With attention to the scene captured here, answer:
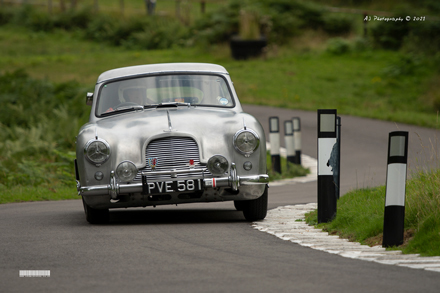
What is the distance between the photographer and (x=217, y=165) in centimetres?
745

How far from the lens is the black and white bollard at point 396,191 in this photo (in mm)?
5758

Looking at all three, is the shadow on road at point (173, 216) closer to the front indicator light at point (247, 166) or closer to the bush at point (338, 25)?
the front indicator light at point (247, 166)

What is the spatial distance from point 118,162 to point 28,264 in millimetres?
2176

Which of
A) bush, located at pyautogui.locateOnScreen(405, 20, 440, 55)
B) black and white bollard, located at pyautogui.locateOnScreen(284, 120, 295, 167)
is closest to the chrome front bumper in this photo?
black and white bollard, located at pyautogui.locateOnScreen(284, 120, 295, 167)

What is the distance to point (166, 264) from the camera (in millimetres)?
5270

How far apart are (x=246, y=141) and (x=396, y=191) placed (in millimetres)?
2165

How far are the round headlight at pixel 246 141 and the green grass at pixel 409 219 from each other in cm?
96

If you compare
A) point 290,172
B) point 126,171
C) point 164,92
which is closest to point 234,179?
Result: point 126,171

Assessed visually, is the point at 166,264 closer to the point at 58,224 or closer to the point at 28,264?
the point at 28,264

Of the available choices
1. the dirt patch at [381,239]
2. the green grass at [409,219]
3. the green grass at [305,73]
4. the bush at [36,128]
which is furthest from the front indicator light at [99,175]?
the green grass at [305,73]

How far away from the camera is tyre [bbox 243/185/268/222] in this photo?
7.80 metres

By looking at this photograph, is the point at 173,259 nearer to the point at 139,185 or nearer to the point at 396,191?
the point at 396,191

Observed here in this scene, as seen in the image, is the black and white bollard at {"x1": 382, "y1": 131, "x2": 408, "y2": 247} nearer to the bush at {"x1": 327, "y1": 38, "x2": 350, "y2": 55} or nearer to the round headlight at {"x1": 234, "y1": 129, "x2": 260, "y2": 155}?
the round headlight at {"x1": 234, "y1": 129, "x2": 260, "y2": 155}

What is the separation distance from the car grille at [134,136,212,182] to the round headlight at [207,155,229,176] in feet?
0.19
